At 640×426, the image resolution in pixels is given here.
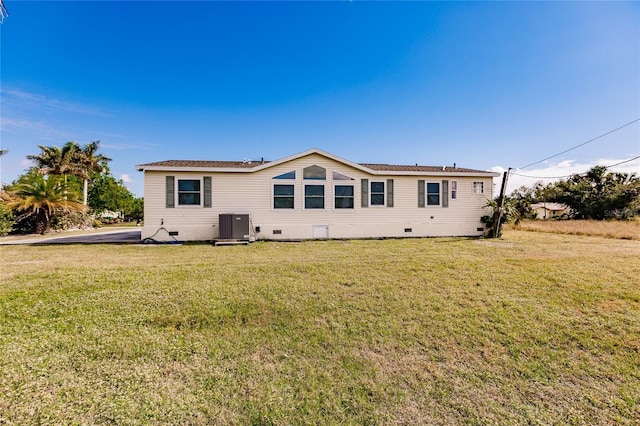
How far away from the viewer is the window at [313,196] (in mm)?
11820

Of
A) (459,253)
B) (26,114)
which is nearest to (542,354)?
(459,253)

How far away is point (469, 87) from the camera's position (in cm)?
1303

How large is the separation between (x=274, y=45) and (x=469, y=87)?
10.1 m

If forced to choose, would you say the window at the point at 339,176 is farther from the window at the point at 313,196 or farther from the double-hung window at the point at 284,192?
the double-hung window at the point at 284,192

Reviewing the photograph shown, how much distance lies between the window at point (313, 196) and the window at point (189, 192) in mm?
4704

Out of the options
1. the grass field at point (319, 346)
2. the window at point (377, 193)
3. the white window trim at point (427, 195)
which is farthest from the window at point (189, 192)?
the white window trim at point (427, 195)

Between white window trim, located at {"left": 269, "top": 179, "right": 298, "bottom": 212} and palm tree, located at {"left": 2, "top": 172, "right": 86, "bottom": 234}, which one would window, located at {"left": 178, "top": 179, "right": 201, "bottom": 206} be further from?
palm tree, located at {"left": 2, "top": 172, "right": 86, "bottom": 234}

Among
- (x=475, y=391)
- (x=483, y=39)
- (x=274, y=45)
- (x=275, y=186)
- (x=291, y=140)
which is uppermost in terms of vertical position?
(x=274, y=45)

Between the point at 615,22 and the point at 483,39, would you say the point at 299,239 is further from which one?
the point at 615,22

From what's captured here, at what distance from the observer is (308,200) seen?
11.8 meters

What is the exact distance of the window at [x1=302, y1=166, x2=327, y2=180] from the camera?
11750mm

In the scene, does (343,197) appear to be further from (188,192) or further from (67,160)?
(67,160)

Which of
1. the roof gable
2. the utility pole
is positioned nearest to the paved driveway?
the roof gable

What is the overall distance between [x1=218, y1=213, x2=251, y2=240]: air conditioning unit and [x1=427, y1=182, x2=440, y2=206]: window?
29.1 ft
